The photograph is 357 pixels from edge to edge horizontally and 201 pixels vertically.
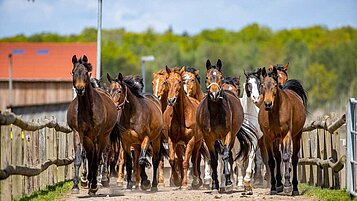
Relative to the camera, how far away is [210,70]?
17938 millimetres

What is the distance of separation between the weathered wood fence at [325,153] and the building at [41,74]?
57.6 meters

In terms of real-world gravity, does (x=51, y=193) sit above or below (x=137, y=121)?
below

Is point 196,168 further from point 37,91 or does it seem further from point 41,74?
point 41,74

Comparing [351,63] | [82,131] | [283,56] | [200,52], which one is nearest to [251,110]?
[82,131]

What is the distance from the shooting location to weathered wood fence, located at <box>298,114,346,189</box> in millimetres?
17703

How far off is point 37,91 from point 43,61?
10.9ft

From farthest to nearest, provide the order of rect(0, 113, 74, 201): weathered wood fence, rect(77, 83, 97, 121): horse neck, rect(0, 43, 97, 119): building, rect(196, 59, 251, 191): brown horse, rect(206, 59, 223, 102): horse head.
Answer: rect(0, 43, 97, 119): building, rect(196, 59, 251, 191): brown horse, rect(77, 83, 97, 121): horse neck, rect(206, 59, 223, 102): horse head, rect(0, 113, 74, 201): weathered wood fence

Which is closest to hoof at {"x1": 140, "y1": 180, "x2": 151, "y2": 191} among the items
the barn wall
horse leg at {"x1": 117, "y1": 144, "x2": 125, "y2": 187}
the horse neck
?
horse leg at {"x1": 117, "y1": 144, "x2": 125, "y2": 187}

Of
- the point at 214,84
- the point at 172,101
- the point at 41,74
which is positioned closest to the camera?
the point at 214,84

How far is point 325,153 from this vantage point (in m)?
19.1

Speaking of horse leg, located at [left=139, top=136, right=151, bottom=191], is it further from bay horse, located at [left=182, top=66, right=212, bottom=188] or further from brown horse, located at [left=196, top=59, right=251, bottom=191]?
bay horse, located at [left=182, top=66, right=212, bottom=188]

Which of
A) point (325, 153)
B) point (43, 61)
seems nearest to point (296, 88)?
point (325, 153)

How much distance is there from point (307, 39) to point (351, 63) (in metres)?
68.2

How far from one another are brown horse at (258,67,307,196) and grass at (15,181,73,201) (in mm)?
4418
